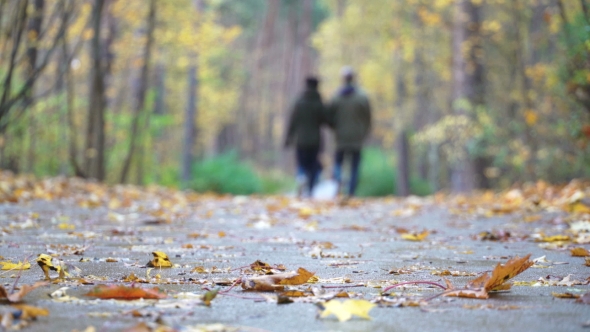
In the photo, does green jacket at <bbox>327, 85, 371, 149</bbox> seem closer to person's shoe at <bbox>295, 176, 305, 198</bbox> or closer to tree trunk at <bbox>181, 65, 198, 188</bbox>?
person's shoe at <bbox>295, 176, 305, 198</bbox>

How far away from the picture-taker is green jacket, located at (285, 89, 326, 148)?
486 inches

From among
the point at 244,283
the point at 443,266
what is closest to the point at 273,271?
the point at 244,283

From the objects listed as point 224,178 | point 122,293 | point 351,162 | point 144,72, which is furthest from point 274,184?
point 122,293

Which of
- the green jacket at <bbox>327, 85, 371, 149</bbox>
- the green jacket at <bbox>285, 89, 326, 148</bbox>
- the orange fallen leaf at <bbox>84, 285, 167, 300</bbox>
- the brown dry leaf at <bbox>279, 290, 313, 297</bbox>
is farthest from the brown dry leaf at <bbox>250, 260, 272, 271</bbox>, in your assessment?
the green jacket at <bbox>285, 89, 326, 148</bbox>

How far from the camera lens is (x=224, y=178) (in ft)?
74.3

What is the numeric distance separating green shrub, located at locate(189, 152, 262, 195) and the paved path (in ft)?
46.2

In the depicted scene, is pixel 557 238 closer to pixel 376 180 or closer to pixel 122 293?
pixel 122 293

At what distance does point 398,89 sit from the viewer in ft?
79.6

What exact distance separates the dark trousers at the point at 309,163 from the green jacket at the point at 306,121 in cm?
14

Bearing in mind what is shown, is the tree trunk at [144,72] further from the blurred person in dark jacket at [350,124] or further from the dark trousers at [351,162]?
the dark trousers at [351,162]

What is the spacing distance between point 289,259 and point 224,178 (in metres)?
18.9

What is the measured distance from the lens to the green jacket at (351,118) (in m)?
12.0

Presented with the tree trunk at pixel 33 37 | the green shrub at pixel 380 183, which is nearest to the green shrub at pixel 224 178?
the green shrub at pixel 380 183

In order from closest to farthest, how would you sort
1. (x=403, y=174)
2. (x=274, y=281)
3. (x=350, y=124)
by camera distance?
(x=274, y=281) → (x=350, y=124) → (x=403, y=174)
